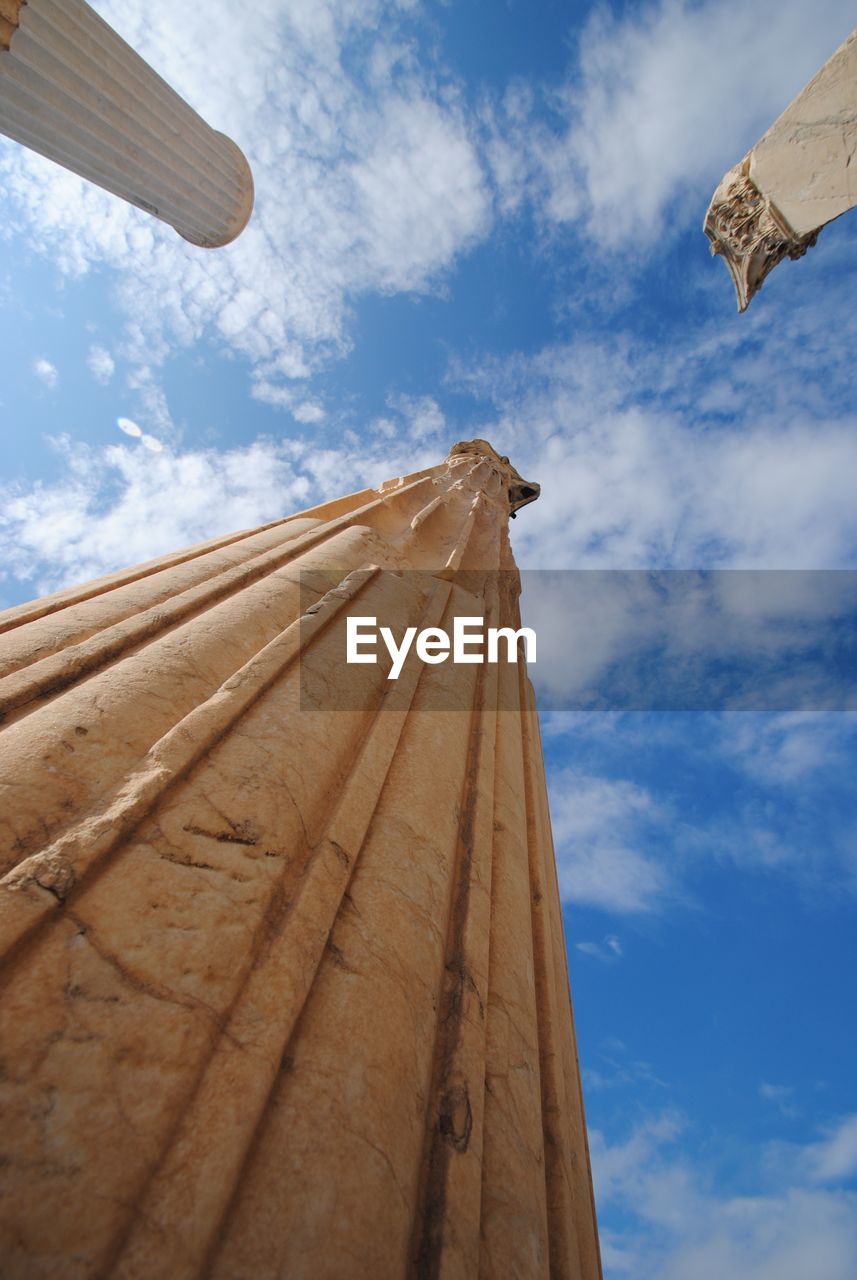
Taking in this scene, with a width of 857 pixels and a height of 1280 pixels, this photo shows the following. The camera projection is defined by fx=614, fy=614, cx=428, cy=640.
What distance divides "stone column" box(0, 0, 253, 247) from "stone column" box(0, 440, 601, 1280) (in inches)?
235

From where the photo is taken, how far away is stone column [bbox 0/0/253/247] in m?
5.71

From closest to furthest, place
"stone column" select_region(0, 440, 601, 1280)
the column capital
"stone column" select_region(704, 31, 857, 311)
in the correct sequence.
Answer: "stone column" select_region(0, 440, 601, 1280)
"stone column" select_region(704, 31, 857, 311)
the column capital

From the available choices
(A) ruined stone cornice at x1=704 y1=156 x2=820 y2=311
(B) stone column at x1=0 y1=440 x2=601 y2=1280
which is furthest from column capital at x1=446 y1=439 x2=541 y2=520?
(B) stone column at x1=0 y1=440 x2=601 y2=1280

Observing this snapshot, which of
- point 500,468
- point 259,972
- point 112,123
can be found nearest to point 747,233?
point 500,468

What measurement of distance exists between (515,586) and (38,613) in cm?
489

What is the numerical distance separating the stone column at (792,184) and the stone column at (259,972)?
5.50 meters

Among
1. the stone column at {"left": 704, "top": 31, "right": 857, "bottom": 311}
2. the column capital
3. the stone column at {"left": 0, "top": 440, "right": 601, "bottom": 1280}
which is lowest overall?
the stone column at {"left": 0, "top": 440, "right": 601, "bottom": 1280}

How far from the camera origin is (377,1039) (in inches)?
67.6

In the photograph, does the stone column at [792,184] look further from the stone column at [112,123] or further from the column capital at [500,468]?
the stone column at [112,123]

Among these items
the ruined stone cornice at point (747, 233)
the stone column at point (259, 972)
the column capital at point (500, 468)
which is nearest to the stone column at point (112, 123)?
the column capital at point (500, 468)

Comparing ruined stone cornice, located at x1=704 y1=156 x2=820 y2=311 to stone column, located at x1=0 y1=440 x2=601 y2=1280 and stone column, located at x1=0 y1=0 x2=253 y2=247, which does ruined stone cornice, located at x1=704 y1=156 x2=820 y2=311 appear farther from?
stone column, located at x1=0 y1=0 x2=253 y2=247

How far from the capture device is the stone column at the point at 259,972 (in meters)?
1.24

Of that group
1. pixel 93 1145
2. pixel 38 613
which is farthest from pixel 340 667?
pixel 93 1145

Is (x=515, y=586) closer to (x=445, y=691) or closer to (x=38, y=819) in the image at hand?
(x=445, y=691)
